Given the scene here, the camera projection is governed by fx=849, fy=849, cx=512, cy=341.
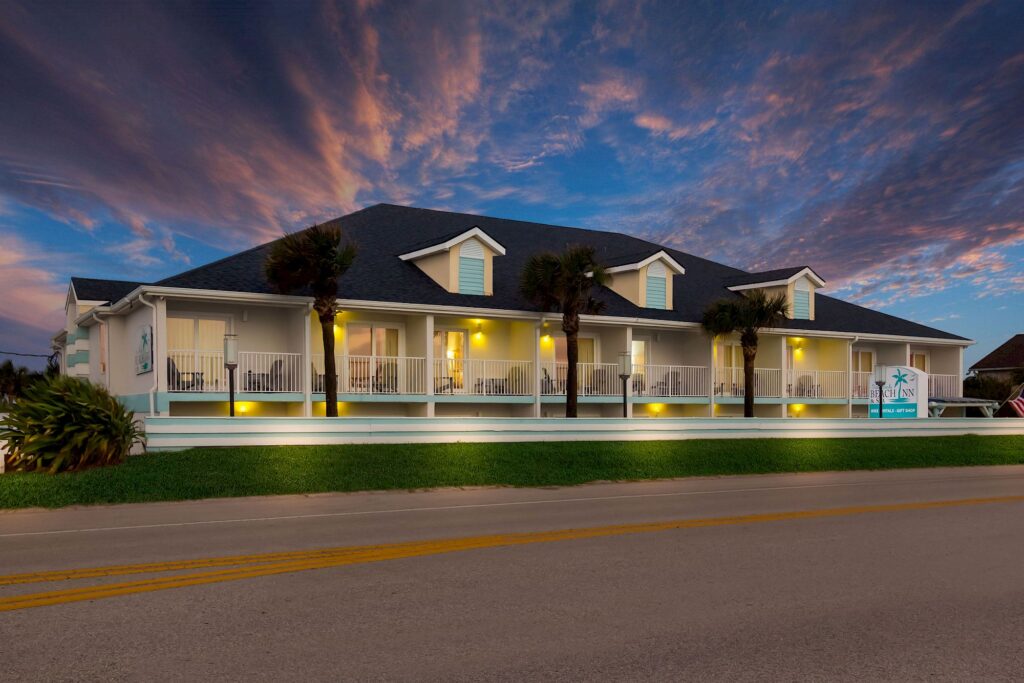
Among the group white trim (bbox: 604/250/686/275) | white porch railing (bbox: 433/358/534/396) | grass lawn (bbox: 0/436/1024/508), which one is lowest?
grass lawn (bbox: 0/436/1024/508)

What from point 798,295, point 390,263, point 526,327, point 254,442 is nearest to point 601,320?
point 526,327

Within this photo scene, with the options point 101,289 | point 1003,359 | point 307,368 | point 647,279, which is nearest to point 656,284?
point 647,279

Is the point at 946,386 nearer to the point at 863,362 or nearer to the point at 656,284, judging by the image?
the point at 863,362

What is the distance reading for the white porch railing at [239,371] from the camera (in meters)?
23.7

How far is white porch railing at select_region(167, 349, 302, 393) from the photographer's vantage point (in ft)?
77.6

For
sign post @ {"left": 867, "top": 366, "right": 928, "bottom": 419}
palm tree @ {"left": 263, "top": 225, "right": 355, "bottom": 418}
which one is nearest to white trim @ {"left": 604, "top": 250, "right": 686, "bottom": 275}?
sign post @ {"left": 867, "top": 366, "right": 928, "bottom": 419}

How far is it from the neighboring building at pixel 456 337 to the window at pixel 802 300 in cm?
7

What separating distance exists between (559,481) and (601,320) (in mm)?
11311

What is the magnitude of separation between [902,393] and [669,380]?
900 centimetres

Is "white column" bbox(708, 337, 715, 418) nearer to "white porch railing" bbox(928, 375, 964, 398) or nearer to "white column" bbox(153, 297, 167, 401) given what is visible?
"white porch railing" bbox(928, 375, 964, 398)

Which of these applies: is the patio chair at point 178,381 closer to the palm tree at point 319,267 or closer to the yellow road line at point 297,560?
the palm tree at point 319,267

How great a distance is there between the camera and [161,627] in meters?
6.46

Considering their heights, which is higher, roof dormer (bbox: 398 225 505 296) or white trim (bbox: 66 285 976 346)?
roof dormer (bbox: 398 225 505 296)

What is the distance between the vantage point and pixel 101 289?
30.5 meters
